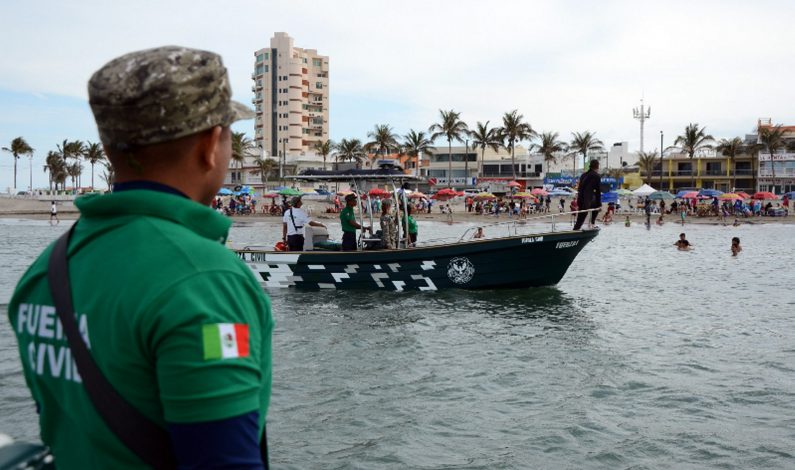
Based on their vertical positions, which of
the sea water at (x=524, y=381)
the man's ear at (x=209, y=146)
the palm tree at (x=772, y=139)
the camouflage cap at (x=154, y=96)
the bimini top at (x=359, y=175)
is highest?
the palm tree at (x=772, y=139)

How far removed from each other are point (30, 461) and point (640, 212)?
7935 cm

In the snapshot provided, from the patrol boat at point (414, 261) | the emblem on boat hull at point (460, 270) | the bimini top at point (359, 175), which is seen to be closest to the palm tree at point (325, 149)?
the bimini top at point (359, 175)

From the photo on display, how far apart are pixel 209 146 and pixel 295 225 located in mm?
16653

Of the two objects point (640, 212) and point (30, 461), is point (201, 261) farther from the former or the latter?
point (640, 212)

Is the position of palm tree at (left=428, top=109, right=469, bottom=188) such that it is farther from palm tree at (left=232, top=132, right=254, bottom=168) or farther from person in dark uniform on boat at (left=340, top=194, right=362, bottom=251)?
person in dark uniform on boat at (left=340, top=194, right=362, bottom=251)

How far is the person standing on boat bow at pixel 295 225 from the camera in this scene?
1816cm

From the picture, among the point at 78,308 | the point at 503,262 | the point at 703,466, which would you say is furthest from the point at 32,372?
the point at 503,262

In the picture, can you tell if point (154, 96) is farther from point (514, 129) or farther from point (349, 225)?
point (514, 129)

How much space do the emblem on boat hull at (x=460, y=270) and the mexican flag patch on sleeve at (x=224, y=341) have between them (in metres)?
16.1

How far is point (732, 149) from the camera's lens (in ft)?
326

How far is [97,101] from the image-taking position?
1.64 m

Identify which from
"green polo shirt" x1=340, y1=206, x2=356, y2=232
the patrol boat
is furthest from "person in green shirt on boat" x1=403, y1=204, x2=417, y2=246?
"green polo shirt" x1=340, y1=206, x2=356, y2=232

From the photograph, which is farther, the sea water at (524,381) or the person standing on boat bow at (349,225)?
the person standing on boat bow at (349,225)

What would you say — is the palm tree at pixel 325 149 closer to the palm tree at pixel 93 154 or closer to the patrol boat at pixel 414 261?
the palm tree at pixel 93 154
